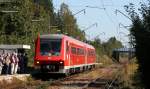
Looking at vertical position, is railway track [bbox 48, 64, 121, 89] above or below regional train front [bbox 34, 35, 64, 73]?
below

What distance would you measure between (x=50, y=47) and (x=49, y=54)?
0.49 metres

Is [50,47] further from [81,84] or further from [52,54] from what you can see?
[81,84]

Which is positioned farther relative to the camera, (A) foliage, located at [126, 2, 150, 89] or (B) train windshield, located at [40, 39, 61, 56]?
(B) train windshield, located at [40, 39, 61, 56]

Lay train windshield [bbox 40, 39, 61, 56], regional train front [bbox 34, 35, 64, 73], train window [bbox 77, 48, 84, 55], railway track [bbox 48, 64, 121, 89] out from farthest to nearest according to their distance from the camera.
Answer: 1. train window [bbox 77, 48, 84, 55]
2. train windshield [bbox 40, 39, 61, 56]
3. regional train front [bbox 34, 35, 64, 73]
4. railway track [bbox 48, 64, 121, 89]

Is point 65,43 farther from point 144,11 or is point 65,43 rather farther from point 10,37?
point 10,37

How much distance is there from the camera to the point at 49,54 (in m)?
35.6

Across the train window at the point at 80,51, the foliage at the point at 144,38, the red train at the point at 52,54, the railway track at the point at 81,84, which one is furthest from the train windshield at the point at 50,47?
the foliage at the point at 144,38

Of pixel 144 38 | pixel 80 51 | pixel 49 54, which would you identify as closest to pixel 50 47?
pixel 49 54

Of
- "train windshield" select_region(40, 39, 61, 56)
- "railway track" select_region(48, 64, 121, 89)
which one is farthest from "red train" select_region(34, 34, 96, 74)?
"railway track" select_region(48, 64, 121, 89)

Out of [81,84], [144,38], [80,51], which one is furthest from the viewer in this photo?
[80,51]

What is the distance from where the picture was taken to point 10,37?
53.2 m

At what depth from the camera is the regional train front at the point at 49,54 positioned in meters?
35.3

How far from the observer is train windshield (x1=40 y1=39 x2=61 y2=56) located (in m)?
35.7

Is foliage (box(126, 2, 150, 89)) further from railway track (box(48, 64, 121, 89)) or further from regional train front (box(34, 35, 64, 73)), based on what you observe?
regional train front (box(34, 35, 64, 73))
